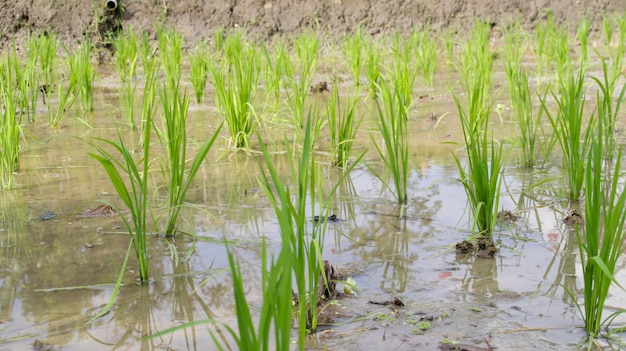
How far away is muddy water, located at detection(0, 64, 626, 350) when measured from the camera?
1.73 metres

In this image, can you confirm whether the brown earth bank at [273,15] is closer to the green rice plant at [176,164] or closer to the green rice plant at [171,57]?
the green rice plant at [171,57]

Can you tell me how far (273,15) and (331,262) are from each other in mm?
7029

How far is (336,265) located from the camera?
7.11ft

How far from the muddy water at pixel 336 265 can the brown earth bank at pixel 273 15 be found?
5.76m

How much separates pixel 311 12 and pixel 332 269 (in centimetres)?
719

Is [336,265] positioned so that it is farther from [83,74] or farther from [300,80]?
[83,74]

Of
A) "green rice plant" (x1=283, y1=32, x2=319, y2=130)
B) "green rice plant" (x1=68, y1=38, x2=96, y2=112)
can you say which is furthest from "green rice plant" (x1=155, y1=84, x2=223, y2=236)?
"green rice plant" (x1=68, y1=38, x2=96, y2=112)

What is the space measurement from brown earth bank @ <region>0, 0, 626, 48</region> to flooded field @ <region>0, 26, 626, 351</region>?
5.62 metres


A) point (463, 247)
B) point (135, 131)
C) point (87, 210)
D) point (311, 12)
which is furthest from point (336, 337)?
point (311, 12)

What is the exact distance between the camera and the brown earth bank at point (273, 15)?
8.67 m

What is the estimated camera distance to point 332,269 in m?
2.00

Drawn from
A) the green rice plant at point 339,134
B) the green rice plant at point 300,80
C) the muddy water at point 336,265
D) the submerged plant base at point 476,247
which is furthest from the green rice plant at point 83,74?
the submerged plant base at point 476,247

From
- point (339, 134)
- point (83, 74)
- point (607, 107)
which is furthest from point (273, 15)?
point (607, 107)

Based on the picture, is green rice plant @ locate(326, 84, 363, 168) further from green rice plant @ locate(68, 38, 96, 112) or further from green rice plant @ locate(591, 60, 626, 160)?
green rice plant @ locate(68, 38, 96, 112)
